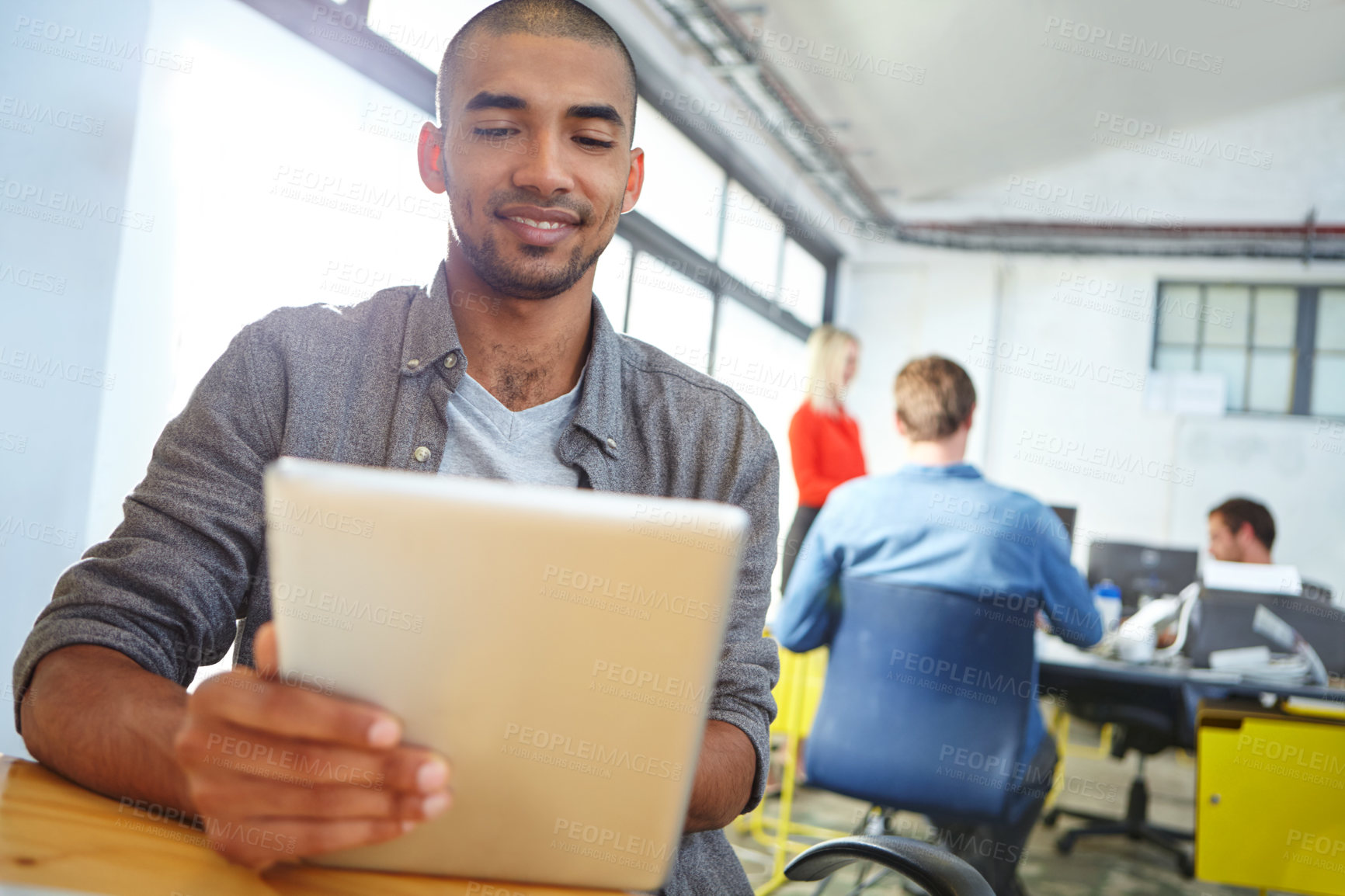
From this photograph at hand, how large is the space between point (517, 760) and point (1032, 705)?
192cm

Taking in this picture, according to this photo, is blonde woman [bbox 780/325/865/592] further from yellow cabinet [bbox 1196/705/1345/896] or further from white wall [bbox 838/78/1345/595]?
white wall [bbox 838/78/1345/595]

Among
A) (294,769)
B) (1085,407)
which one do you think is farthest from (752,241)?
(294,769)

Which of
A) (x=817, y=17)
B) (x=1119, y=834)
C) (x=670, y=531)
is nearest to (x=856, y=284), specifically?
(x=817, y=17)

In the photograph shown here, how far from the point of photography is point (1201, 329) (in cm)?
723

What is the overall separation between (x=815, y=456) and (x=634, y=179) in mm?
2888

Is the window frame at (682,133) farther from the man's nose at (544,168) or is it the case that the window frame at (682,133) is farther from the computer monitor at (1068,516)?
the computer monitor at (1068,516)

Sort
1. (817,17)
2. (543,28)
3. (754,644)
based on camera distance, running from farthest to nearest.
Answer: (817,17) → (543,28) → (754,644)

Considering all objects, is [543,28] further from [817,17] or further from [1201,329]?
[1201,329]

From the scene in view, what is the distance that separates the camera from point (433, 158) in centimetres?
124

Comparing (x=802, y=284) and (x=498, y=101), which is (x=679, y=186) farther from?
(x=498, y=101)

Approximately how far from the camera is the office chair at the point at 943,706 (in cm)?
214

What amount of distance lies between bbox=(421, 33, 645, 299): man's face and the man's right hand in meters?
0.67

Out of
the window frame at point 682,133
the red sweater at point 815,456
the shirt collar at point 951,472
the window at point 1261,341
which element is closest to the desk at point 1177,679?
the shirt collar at point 951,472

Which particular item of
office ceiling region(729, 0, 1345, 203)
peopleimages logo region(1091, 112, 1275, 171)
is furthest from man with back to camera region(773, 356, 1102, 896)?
peopleimages logo region(1091, 112, 1275, 171)
